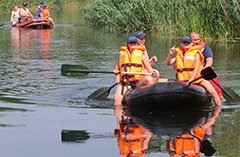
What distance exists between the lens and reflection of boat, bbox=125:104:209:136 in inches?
271

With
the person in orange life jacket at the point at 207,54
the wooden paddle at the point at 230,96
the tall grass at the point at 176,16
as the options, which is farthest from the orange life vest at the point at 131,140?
→ the tall grass at the point at 176,16

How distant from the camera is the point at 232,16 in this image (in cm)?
1734

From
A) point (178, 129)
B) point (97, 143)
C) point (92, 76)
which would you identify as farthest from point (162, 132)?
point (92, 76)

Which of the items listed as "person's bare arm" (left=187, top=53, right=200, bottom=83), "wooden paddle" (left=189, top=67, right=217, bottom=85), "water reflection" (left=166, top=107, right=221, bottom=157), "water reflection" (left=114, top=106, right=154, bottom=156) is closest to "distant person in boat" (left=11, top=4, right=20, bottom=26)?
"person's bare arm" (left=187, top=53, right=200, bottom=83)

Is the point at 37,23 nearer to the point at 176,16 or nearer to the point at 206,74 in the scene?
the point at 176,16

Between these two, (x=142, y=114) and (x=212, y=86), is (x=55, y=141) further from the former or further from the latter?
(x=212, y=86)

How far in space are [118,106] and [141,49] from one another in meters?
0.98

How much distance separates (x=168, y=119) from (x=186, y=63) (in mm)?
1249

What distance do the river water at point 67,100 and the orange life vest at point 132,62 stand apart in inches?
23.8

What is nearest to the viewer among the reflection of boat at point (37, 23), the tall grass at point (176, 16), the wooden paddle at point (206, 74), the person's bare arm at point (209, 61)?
the wooden paddle at point (206, 74)

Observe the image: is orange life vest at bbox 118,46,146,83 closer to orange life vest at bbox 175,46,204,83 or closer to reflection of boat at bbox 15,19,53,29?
orange life vest at bbox 175,46,204,83

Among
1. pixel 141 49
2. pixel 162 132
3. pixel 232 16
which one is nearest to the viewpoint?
pixel 162 132

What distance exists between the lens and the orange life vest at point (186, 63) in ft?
28.2

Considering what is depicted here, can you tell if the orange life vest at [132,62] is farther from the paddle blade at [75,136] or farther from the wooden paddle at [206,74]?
the paddle blade at [75,136]
